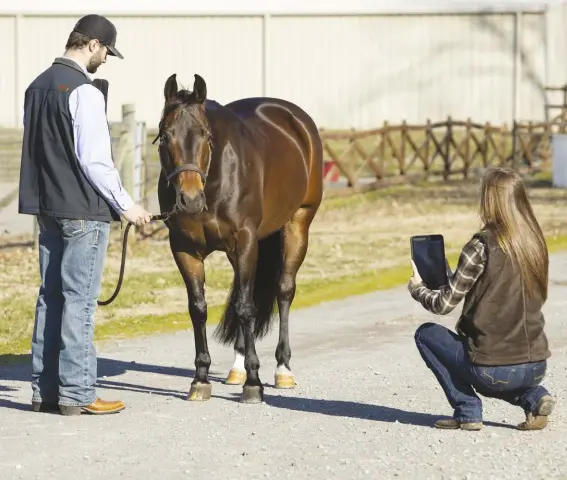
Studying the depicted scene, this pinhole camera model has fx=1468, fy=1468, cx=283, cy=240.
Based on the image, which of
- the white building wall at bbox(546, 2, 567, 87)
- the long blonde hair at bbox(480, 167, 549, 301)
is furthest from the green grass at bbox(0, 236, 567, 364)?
the white building wall at bbox(546, 2, 567, 87)

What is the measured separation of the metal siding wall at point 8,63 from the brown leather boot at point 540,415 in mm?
39279

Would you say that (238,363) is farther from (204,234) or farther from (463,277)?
(463,277)

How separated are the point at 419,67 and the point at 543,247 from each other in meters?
39.1

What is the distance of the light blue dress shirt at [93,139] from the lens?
825 cm

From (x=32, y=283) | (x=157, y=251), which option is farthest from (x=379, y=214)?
(x=32, y=283)

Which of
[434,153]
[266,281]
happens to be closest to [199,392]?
[266,281]

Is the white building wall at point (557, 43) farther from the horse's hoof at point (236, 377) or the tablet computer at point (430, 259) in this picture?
the tablet computer at point (430, 259)

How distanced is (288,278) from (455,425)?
2921 millimetres

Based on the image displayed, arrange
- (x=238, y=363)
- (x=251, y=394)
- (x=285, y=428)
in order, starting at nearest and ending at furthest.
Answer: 1. (x=285, y=428)
2. (x=251, y=394)
3. (x=238, y=363)

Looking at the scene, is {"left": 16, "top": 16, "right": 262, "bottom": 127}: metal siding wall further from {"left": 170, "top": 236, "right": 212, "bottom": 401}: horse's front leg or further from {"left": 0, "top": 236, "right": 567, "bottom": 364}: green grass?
{"left": 170, "top": 236, "right": 212, "bottom": 401}: horse's front leg

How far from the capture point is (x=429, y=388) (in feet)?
Result: 31.5

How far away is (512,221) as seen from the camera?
25.5ft

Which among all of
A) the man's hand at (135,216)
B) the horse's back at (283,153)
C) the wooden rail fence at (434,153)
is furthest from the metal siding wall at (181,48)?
the man's hand at (135,216)

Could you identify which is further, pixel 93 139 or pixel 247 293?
pixel 247 293
